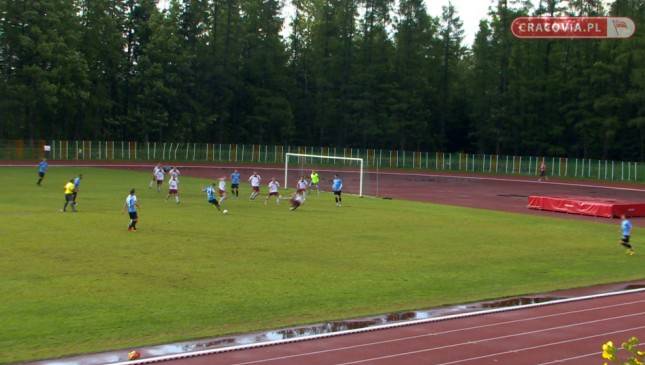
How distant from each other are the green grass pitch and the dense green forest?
161ft

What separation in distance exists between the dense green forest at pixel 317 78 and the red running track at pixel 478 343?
69.6 m

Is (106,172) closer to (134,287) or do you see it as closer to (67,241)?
(67,241)

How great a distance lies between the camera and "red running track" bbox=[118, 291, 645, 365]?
13.4 metres

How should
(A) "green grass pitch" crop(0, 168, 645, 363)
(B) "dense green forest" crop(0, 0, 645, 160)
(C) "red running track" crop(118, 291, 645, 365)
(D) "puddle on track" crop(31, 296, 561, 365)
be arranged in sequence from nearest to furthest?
(D) "puddle on track" crop(31, 296, 561, 365) < (C) "red running track" crop(118, 291, 645, 365) < (A) "green grass pitch" crop(0, 168, 645, 363) < (B) "dense green forest" crop(0, 0, 645, 160)

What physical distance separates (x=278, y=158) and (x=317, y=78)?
757 inches

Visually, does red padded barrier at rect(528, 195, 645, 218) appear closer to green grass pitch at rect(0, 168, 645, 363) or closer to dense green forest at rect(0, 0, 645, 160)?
green grass pitch at rect(0, 168, 645, 363)

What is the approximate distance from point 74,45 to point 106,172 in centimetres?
2657

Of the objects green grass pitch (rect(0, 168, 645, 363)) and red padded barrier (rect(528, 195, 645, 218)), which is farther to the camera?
red padded barrier (rect(528, 195, 645, 218))

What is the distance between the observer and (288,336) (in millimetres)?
14977

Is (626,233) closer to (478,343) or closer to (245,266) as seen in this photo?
(245,266)

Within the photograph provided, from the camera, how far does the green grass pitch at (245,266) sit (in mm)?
15680

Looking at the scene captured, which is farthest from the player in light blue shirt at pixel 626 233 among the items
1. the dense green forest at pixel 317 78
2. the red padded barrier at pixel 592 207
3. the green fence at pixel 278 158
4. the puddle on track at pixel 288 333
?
the dense green forest at pixel 317 78

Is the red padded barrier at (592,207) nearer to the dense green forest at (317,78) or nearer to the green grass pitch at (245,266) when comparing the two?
the green grass pitch at (245,266)

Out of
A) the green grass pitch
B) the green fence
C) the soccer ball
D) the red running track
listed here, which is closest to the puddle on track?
the soccer ball
